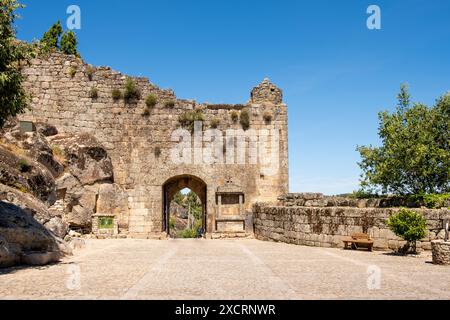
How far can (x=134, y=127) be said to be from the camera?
2206 cm

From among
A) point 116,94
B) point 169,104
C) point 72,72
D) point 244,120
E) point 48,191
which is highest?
point 72,72

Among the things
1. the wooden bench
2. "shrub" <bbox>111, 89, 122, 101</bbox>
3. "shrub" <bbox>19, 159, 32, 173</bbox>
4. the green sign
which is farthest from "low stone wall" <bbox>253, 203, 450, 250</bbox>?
"shrub" <bbox>19, 159, 32, 173</bbox>

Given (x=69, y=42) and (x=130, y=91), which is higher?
(x=69, y=42)

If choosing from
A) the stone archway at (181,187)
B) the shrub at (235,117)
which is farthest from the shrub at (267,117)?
the stone archway at (181,187)

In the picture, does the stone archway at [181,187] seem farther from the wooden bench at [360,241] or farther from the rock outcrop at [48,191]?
the wooden bench at [360,241]

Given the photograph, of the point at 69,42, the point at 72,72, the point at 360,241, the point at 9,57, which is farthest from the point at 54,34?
the point at 360,241

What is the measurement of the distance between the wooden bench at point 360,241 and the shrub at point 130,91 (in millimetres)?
13169

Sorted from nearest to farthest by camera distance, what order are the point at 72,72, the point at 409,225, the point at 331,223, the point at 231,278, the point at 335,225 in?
1. the point at 231,278
2. the point at 409,225
3. the point at 335,225
4. the point at 331,223
5. the point at 72,72

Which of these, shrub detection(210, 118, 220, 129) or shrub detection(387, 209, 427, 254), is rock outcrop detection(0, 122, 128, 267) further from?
shrub detection(387, 209, 427, 254)

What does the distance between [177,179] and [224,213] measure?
3345mm

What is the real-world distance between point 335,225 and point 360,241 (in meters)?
1.43

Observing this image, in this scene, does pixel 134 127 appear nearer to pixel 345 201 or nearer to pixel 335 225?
pixel 345 201

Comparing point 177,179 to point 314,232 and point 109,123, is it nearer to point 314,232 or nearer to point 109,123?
point 109,123
